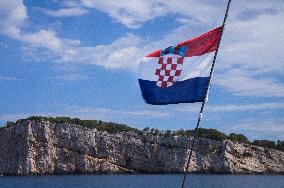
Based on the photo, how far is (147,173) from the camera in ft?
409

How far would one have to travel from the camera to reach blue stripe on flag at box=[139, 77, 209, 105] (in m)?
12.0

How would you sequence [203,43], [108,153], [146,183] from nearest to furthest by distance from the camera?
1. [203,43]
2. [146,183]
3. [108,153]

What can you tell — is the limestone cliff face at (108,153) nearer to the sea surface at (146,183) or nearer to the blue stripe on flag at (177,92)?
the sea surface at (146,183)

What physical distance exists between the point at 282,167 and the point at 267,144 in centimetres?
1441

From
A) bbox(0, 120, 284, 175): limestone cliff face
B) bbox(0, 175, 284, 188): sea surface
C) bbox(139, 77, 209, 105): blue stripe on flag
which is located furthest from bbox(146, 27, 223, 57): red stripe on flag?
bbox(0, 120, 284, 175): limestone cliff face

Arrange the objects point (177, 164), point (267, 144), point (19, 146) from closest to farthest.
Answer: point (19, 146), point (177, 164), point (267, 144)

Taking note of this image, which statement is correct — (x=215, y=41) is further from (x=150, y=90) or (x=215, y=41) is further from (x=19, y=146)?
(x=19, y=146)

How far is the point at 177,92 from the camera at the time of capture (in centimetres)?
1233

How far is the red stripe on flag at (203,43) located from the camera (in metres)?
12.0

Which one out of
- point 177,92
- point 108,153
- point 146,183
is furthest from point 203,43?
point 108,153

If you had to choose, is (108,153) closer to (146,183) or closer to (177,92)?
(146,183)

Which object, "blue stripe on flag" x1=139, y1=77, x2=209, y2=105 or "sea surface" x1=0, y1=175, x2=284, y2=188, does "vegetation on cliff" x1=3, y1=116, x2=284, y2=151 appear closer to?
"sea surface" x1=0, y1=175, x2=284, y2=188

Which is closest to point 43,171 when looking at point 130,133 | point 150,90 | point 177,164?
point 130,133

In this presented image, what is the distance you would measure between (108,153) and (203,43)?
110125mm
